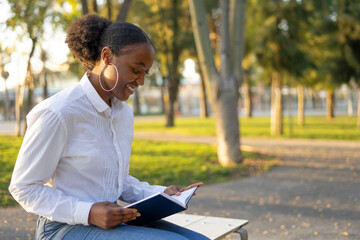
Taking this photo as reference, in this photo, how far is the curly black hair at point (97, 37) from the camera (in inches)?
84.6

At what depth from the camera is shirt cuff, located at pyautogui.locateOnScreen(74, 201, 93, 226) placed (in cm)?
197

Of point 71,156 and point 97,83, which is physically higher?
point 97,83

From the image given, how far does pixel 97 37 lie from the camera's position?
227cm

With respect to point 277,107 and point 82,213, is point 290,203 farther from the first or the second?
point 277,107

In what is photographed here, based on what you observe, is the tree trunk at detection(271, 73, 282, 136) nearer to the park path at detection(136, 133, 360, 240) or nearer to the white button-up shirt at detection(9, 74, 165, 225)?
the park path at detection(136, 133, 360, 240)

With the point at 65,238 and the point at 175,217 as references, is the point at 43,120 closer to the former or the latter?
the point at 65,238

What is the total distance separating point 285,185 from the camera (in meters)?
7.73

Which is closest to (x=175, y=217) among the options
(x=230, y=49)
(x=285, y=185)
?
(x=285, y=185)

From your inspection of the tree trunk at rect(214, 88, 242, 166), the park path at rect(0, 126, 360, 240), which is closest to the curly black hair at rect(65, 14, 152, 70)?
the park path at rect(0, 126, 360, 240)

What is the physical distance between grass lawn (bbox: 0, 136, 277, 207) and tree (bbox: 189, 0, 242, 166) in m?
0.68

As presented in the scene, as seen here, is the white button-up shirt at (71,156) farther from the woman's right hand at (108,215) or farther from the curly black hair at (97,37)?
the curly black hair at (97,37)

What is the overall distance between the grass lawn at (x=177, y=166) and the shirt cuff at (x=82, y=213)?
453cm

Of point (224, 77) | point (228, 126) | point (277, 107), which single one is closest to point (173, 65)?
point (277, 107)

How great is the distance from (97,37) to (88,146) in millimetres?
597
